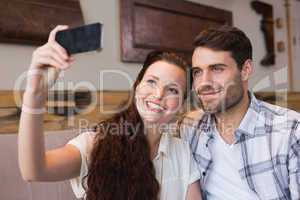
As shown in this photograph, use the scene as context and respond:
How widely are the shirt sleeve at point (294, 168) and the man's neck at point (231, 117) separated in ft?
0.75

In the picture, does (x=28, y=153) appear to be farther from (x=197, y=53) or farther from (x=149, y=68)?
(x=197, y=53)

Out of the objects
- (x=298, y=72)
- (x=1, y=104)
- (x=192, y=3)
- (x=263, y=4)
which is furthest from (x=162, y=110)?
(x=298, y=72)

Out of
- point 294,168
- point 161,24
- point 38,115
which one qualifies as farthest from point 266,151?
point 161,24

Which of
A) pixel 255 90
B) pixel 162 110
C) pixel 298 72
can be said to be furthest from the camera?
pixel 298 72

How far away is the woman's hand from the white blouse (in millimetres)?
394

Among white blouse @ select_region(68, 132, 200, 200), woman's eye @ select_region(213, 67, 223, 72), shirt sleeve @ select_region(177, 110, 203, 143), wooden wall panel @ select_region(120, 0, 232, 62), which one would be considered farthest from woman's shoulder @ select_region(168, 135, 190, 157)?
wooden wall panel @ select_region(120, 0, 232, 62)

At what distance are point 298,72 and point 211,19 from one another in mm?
1284

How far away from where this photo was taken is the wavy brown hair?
1.05 meters

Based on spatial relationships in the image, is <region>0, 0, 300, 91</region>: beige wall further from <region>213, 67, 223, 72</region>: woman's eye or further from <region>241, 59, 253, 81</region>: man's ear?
<region>241, 59, 253, 81</region>: man's ear

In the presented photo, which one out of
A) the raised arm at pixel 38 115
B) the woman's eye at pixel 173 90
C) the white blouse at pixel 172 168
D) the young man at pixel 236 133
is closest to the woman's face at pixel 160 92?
the woman's eye at pixel 173 90

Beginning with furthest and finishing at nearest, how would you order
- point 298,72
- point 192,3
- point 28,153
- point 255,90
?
point 298,72, point 255,90, point 192,3, point 28,153

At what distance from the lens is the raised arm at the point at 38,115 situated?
2.11 feet

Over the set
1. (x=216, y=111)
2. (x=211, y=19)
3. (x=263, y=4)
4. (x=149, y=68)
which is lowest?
(x=216, y=111)

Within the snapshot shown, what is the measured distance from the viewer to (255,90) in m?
2.60
